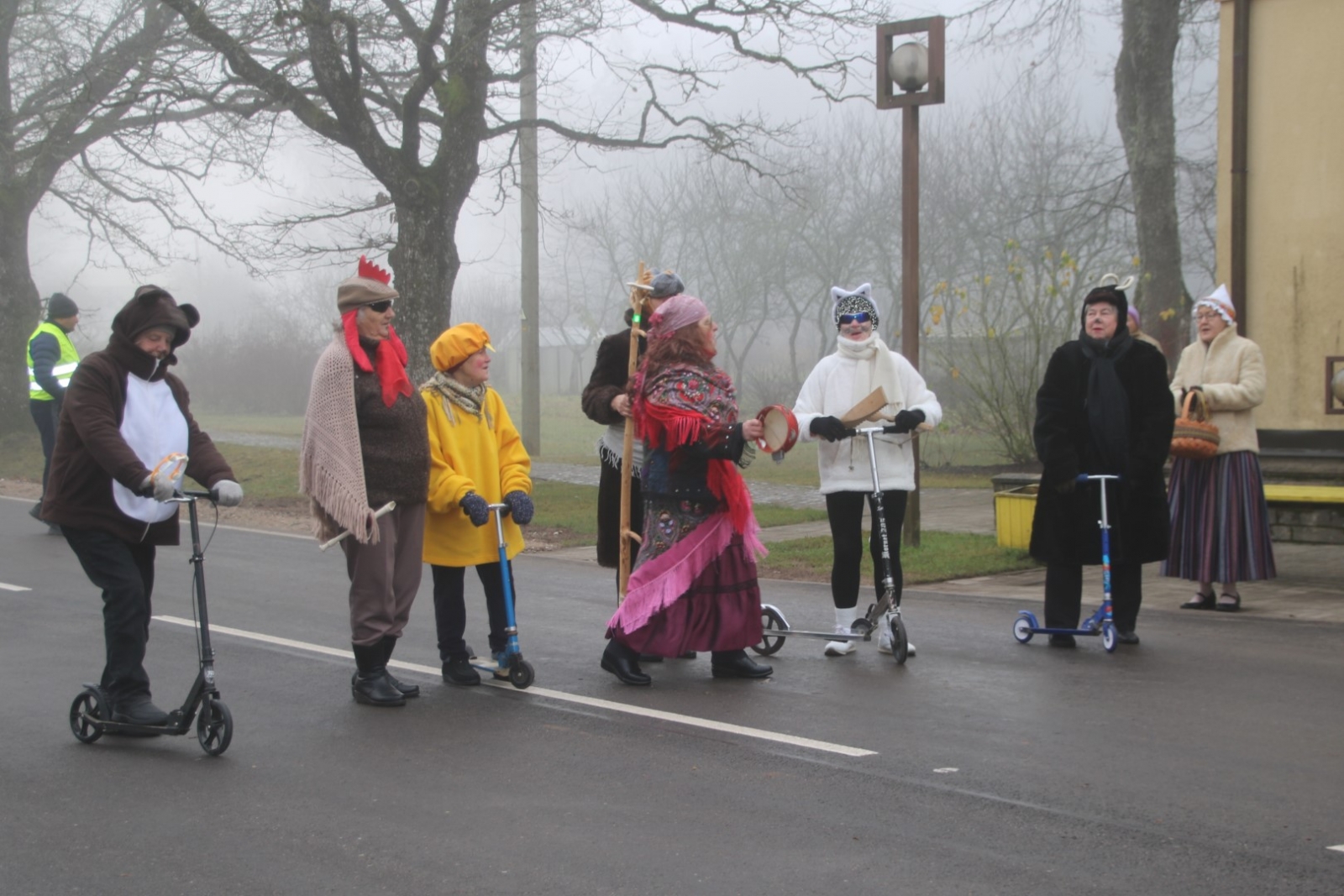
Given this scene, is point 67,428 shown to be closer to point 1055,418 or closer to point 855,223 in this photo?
point 1055,418

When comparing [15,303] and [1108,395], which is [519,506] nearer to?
[1108,395]

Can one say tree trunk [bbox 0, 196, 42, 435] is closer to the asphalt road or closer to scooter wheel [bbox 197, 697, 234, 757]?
the asphalt road

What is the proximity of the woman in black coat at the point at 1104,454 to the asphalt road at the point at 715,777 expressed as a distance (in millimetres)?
367

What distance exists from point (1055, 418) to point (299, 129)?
66.0ft

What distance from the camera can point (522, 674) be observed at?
745 cm

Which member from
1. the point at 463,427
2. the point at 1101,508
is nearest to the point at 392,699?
the point at 463,427

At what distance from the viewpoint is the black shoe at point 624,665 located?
7574mm

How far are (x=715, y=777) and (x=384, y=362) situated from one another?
8.27 ft

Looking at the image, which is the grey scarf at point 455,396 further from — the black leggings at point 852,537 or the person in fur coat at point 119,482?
the black leggings at point 852,537

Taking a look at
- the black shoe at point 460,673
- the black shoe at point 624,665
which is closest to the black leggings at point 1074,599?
the black shoe at point 624,665

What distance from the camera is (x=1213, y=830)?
507 cm

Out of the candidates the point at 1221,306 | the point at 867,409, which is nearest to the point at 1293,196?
the point at 1221,306

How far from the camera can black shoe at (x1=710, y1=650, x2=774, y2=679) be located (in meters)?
7.71

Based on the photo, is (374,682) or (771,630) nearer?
(374,682)
